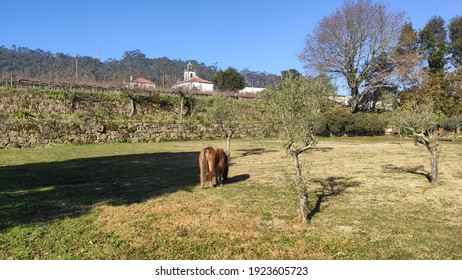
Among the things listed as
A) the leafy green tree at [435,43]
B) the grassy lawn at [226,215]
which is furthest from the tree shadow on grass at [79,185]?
the leafy green tree at [435,43]

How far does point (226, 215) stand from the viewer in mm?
7344

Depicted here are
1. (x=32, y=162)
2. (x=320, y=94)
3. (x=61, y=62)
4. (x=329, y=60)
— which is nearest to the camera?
(x=320, y=94)

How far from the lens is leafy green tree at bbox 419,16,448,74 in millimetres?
49219

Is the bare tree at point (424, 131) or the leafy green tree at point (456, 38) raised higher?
the leafy green tree at point (456, 38)

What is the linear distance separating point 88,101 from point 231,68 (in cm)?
5326

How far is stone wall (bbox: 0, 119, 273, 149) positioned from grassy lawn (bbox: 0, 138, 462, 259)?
8957 mm

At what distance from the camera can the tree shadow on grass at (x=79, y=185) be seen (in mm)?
7516

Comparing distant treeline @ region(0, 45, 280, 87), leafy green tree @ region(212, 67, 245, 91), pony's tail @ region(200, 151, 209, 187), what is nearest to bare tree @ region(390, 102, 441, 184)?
pony's tail @ region(200, 151, 209, 187)

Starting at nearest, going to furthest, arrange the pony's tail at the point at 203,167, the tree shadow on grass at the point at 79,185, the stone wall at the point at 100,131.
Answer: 1. the tree shadow on grass at the point at 79,185
2. the pony's tail at the point at 203,167
3. the stone wall at the point at 100,131

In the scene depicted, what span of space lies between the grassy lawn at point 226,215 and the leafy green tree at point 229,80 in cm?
7249

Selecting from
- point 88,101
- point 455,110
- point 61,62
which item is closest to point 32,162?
point 88,101

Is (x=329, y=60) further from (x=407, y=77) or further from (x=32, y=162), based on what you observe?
(x=32, y=162)

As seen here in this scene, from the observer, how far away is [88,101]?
3662 cm

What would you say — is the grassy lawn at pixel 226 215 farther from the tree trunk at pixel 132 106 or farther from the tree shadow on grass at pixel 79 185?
the tree trunk at pixel 132 106
